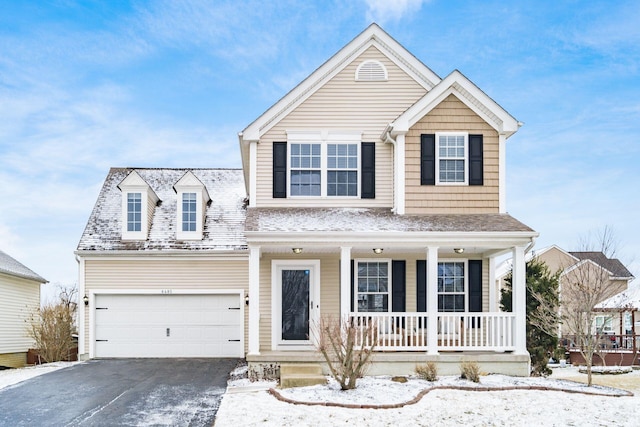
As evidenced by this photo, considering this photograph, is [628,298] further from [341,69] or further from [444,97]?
[341,69]

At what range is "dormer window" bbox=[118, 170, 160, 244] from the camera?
18.2 m

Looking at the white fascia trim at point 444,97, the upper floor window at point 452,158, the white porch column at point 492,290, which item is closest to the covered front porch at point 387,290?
the white porch column at point 492,290

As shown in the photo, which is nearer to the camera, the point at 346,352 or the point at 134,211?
the point at 346,352

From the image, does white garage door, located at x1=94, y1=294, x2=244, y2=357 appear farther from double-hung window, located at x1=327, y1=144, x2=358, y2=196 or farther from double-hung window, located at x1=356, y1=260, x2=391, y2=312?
double-hung window, located at x1=327, y1=144, x2=358, y2=196

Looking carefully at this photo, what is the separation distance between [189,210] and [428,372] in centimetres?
923

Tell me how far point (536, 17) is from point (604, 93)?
476 cm

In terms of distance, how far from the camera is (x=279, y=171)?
15477mm

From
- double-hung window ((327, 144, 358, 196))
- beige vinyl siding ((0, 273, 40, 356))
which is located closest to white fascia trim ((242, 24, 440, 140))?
double-hung window ((327, 144, 358, 196))

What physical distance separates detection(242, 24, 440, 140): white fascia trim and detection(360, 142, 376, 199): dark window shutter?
6.87 ft

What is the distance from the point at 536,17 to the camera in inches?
658

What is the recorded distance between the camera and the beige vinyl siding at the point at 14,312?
20.9m

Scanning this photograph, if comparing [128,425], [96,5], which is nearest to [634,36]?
[96,5]

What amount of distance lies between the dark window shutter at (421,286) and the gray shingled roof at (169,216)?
546 centimetres

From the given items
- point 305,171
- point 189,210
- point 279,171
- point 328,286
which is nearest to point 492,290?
point 328,286
